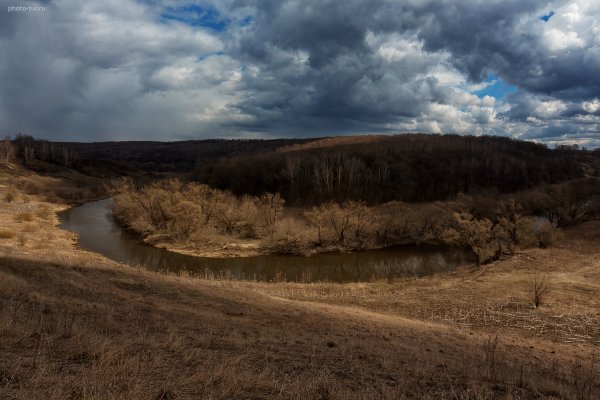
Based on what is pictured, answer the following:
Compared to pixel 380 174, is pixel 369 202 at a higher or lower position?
lower

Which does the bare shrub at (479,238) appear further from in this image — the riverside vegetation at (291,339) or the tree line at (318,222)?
the riverside vegetation at (291,339)

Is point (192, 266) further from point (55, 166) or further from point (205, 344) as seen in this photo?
point (55, 166)

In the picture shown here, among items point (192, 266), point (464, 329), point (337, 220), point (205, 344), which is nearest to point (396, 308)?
point (464, 329)

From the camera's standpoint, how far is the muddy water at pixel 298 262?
35438mm

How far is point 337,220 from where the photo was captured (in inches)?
1797

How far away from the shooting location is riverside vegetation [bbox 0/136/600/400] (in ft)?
20.8

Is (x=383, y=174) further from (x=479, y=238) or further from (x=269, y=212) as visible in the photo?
(x=479, y=238)

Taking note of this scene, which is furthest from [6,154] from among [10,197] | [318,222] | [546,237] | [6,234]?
[546,237]

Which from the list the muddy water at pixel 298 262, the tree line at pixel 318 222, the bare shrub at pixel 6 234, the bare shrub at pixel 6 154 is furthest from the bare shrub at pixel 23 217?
the bare shrub at pixel 6 154

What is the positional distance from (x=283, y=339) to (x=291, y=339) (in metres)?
0.28

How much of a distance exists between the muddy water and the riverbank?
9.52 meters

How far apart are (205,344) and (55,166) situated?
5779 inches

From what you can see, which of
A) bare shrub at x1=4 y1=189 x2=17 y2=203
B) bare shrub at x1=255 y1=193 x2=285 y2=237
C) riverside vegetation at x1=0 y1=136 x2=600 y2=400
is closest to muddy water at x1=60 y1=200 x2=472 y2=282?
riverside vegetation at x1=0 y1=136 x2=600 y2=400

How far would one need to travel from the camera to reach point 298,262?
40.4 m
